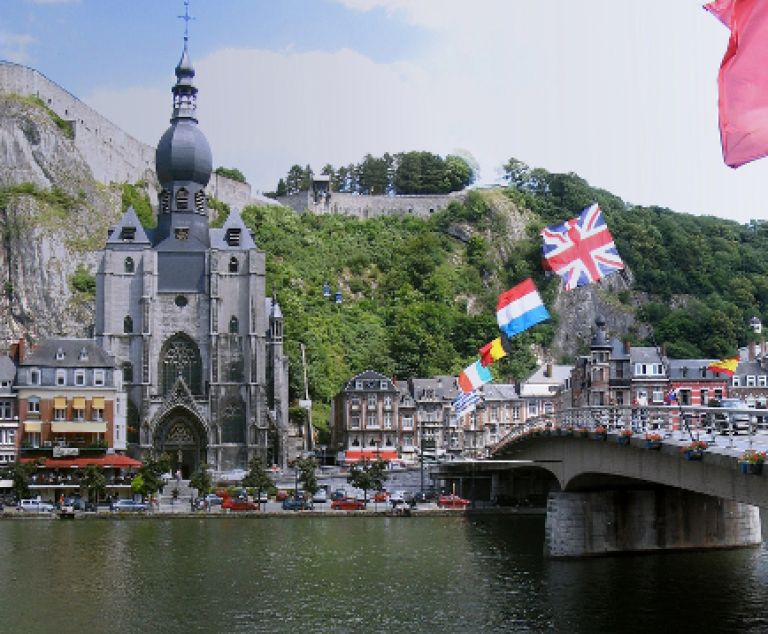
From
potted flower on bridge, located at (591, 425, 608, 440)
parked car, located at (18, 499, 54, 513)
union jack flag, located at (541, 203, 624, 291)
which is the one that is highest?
union jack flag, located at (541, 203, 624, 291)

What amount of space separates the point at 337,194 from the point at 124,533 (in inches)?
4630

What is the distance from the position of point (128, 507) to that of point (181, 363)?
26.1 m

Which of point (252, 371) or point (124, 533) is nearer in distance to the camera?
point (124, 533)

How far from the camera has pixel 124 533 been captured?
65750 millimetres

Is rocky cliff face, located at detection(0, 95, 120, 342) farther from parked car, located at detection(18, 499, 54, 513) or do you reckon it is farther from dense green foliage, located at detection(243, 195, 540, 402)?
parked car, located at detection(18, 499, 54, 513)

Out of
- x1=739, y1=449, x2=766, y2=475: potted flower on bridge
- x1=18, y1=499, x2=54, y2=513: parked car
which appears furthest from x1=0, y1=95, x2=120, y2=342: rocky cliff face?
x1=739, y1=449, x2=766, y2=475: potted flower on bridge

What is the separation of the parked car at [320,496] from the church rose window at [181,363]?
750 inches

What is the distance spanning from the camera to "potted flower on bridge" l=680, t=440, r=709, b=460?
33.1 m

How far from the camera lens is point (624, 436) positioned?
40188mm

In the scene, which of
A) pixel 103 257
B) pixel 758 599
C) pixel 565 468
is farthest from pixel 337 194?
pixel 758 599

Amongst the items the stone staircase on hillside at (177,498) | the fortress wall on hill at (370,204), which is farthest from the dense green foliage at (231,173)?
the stone staircase on hillside at (177,498)

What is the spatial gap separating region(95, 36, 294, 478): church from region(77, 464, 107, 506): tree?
38.5 feet

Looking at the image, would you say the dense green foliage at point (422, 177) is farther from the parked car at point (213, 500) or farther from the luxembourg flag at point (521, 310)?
the luxembourg flag at point (521, 310)

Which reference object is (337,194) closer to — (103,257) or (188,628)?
(103,257)
